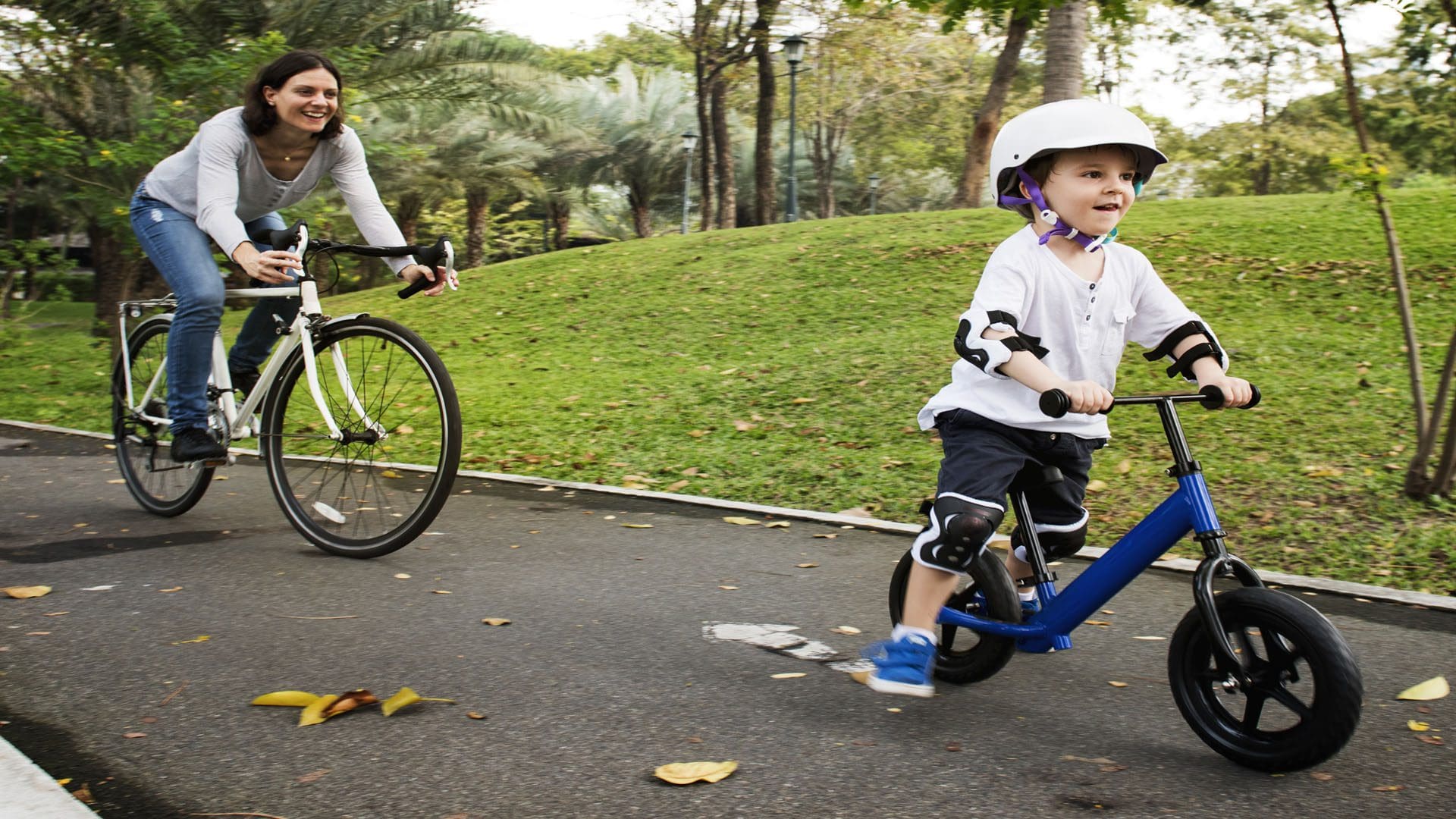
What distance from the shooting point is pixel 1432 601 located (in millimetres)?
4484

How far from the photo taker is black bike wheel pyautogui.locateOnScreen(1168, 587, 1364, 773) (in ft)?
8.59

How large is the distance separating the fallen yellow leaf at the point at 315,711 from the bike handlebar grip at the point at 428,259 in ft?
6.72

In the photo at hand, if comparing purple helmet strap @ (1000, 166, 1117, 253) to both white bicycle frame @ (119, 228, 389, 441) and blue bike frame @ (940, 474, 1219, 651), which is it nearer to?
blue bike frame @ (940, 474, 1219, 651)

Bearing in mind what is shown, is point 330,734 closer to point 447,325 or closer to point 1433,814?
point 1433,814

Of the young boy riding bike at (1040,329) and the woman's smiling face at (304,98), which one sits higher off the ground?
the woman's smiling face at (304,98)

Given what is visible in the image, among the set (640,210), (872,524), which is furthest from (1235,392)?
(640,210)

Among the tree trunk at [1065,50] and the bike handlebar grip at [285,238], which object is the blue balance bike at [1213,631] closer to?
the bike handlebar grip at [285,238]

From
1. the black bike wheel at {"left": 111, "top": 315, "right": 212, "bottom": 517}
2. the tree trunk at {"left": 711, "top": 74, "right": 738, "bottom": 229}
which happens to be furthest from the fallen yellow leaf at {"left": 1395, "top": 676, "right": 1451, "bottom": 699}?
the tree trunk at {"left": 711, "top": 74, "right": 738, "bottom": 229}

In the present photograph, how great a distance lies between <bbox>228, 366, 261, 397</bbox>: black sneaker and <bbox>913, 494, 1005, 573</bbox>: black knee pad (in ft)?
11.0

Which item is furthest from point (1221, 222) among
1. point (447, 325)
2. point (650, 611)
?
point (650, 611)

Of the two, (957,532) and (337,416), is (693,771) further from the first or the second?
(337,416)

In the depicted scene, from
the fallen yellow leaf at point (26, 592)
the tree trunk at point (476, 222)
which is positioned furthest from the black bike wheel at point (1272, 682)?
the tree trunk at point (476, 222)

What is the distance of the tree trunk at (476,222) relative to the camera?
35312 millimetres

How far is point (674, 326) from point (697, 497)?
636 centimetres
